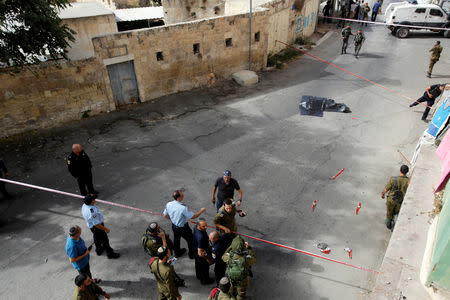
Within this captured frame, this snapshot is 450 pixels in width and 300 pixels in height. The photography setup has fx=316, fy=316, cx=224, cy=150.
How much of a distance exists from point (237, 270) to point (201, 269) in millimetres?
1042

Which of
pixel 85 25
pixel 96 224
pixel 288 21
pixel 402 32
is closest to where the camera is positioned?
pixel 96 224

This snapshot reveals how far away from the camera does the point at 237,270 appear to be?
4770 mm

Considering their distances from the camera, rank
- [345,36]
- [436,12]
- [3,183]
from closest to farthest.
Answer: [3,183] → [345,36] → [436,12]

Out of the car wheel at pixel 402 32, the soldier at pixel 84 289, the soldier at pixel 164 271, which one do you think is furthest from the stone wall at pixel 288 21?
the soldier at pixel 84 289

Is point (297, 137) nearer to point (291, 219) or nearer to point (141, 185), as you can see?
point (291, 219)

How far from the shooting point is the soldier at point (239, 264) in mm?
4785

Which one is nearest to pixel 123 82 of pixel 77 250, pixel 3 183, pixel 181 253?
pixel 3 183

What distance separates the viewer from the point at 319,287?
5.72 m

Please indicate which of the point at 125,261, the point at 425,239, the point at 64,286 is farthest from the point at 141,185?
the point at 425,239

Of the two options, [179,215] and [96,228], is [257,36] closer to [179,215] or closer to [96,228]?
[179,215]

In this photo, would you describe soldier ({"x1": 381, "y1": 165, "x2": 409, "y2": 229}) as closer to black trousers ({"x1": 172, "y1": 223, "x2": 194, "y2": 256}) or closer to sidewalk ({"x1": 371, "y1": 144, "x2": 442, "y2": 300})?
sidewalk ({"x1": 371, "y1": 144, "x2": 442, "y2": 300})

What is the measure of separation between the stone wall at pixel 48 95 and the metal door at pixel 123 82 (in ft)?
1.58

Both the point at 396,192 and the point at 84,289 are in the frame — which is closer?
the point at 84,289

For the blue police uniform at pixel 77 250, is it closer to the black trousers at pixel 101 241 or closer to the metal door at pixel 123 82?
the black trousers at pixel 101 241
